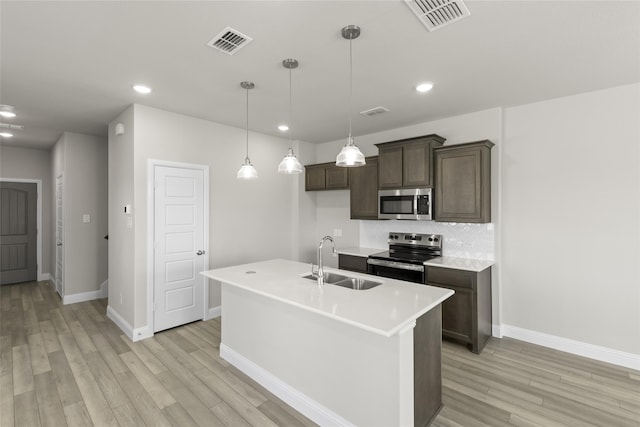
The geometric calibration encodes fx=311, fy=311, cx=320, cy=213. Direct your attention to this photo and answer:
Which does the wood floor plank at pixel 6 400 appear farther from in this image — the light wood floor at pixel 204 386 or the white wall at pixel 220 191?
the white wall at pixel 220 191

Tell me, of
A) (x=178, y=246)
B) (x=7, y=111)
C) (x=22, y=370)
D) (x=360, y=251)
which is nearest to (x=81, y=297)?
(x=22, y=370)

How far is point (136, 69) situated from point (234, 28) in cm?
117

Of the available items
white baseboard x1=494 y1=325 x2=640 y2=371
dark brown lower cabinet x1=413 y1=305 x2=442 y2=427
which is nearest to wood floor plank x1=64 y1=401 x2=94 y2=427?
dark brown lower cabinet x1=413 y1=305 x2=442 y2=427

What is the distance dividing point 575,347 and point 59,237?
294 inches

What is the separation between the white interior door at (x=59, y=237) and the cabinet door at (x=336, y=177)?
4.27 metres

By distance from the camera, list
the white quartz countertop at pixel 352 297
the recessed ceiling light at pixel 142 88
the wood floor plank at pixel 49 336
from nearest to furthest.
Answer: the white quartz countertop at pixel 352 297 < the recessed ceiling light at pixel 142 88 < the wood floor plank at pixel 49 336

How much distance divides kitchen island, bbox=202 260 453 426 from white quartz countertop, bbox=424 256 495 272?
1110mm

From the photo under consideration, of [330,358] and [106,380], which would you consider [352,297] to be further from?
[106,380]

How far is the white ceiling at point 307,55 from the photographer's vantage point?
6.25 ft

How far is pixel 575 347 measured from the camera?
323 cm

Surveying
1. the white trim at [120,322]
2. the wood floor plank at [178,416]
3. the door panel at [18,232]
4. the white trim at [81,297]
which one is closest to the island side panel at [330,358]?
the wood floor plank at [178,416]

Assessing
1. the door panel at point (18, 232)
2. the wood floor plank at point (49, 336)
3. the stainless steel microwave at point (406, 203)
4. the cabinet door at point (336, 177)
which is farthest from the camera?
the door panel at point (18, 232)

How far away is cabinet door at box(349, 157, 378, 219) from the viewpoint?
4391mm

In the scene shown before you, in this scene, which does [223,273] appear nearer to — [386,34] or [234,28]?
[234,28]
